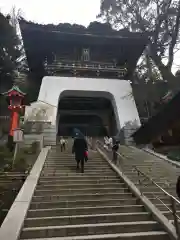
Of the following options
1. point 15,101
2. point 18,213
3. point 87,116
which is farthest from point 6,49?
point 18,213

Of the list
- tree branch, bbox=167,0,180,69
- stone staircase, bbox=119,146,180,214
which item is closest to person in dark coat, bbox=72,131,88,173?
stone staircase, bbox=119,146,180,214

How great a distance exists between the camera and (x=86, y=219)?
16.0ft

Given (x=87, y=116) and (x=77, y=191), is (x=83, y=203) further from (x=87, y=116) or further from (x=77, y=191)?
(x=87, y=116)

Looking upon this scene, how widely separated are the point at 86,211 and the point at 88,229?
0.86 metres

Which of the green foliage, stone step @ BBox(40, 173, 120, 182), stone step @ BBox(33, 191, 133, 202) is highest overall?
the green foliage

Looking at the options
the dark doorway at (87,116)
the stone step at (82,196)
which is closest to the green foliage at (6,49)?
the dark doorway at (87,116)

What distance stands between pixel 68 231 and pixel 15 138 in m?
6.53

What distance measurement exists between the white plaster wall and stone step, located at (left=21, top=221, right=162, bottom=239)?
530 inches

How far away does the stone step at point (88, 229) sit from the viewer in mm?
4254

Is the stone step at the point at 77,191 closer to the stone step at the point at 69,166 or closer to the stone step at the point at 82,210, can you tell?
the stone step at the point at 82,210

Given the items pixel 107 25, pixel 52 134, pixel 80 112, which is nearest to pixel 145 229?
pixel 52 134

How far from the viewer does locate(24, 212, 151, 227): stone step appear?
185 inches

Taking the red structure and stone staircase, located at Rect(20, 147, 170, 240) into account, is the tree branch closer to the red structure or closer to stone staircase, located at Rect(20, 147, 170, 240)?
the red structure

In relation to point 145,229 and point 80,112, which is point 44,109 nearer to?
point 80,112
